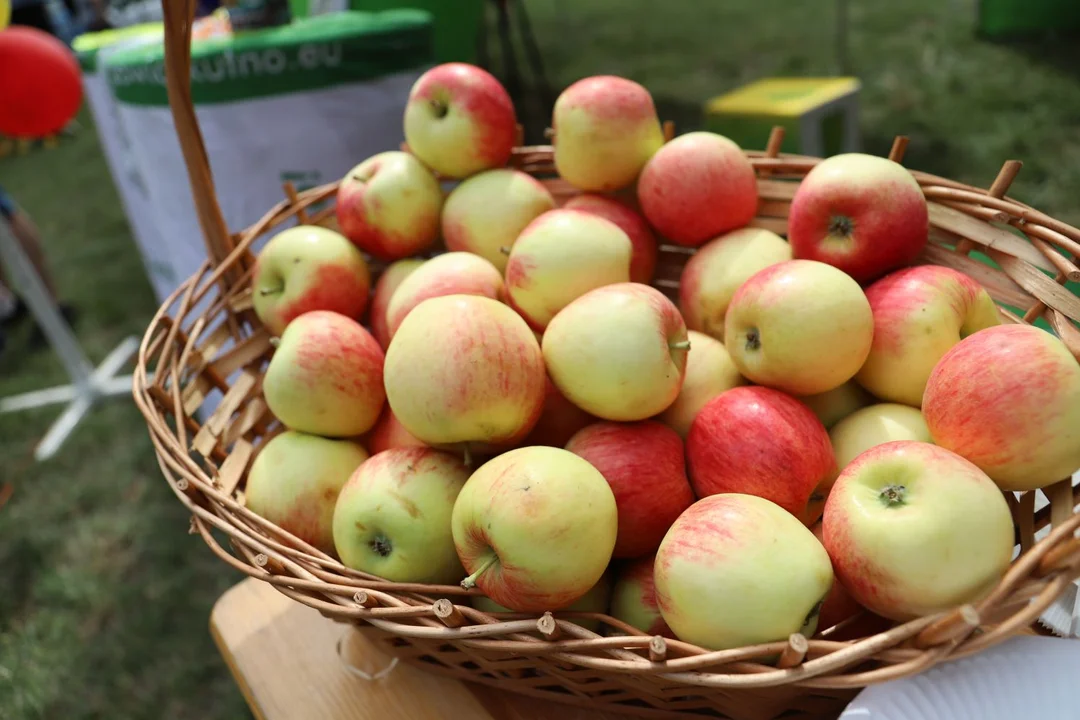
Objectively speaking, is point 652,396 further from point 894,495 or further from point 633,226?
point 633,226

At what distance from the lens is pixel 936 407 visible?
0.65 m

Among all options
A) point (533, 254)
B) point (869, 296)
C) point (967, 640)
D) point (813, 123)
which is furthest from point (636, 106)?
point (813, 123)

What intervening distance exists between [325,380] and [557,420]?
0.86 ft

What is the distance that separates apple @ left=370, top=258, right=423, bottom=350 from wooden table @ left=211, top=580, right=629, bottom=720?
35 centimetres

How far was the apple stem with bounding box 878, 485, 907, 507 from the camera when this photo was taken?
568mm

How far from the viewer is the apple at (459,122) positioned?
1064mm

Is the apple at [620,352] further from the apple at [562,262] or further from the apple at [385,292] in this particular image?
the apple at [385,292]

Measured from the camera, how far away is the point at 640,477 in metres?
0.70

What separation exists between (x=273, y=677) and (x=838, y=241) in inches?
30.5

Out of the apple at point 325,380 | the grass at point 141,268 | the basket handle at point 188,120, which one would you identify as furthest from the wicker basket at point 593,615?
the grass at point 141,268

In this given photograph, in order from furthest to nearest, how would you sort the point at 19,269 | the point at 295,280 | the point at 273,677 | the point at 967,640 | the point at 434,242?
the point at 19,269, the point at 434,242, the point at 295,280, the point at 273,677, the point at 967,640

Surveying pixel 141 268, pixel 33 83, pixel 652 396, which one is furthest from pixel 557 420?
pixel 141 268

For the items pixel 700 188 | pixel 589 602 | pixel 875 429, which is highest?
pixel 700 188

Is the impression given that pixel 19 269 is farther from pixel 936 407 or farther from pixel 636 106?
pixel 936 407
